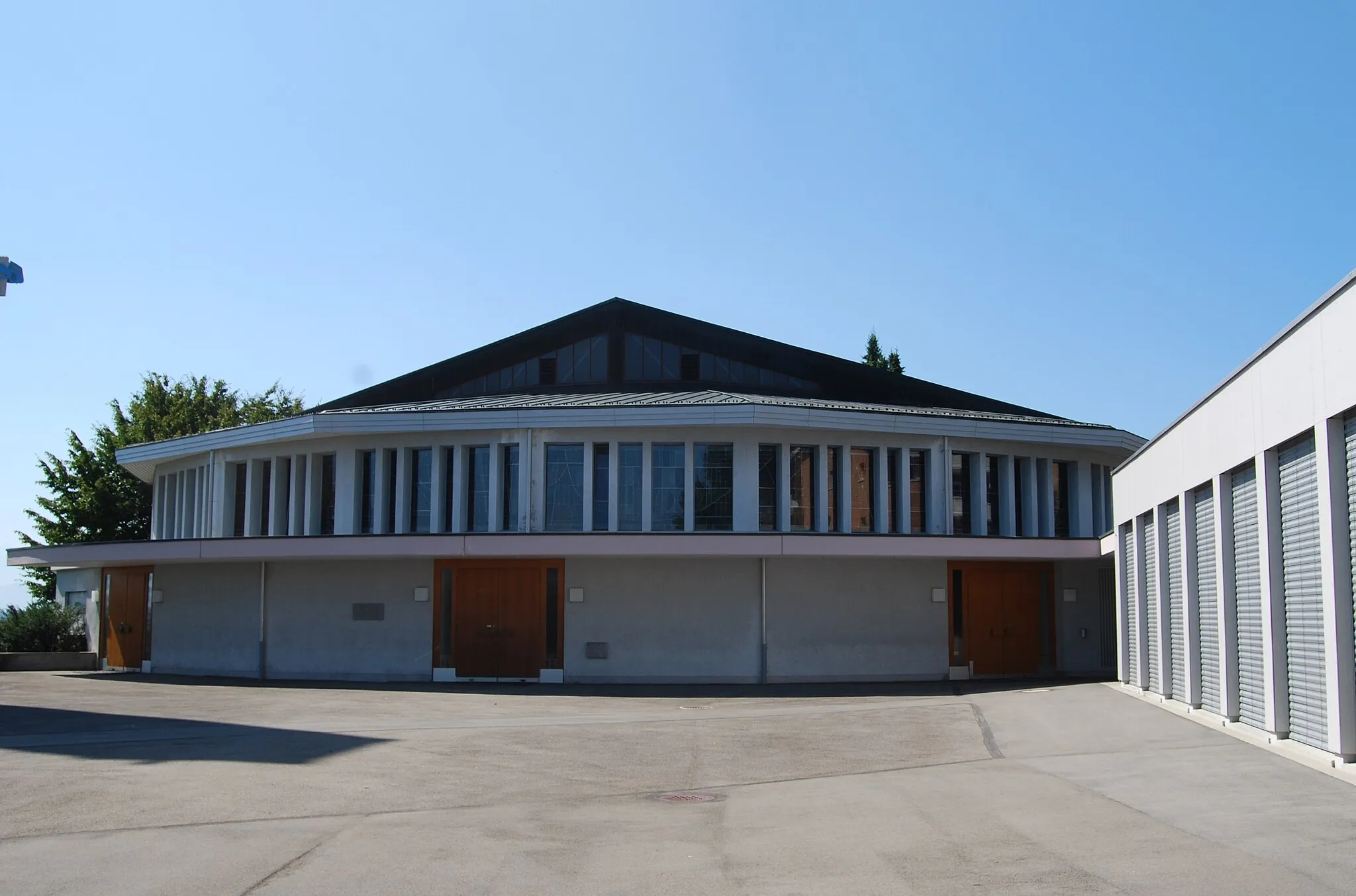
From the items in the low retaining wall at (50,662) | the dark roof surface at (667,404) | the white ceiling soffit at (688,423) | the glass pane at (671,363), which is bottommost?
the low retaining wall at (50,662)

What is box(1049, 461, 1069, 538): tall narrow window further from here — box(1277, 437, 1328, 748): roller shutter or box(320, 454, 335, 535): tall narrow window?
box(320, 454, 335, 535): tall narrow window

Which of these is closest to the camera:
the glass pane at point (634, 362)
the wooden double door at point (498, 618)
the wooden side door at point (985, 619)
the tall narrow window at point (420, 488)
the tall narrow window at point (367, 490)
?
the wooden double door at point (498, 618)

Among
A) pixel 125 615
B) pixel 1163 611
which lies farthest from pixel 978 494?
pixel 125 615

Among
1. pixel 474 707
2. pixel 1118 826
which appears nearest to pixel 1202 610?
pixel 1118 826

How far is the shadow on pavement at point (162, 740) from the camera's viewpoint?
44.0 feet

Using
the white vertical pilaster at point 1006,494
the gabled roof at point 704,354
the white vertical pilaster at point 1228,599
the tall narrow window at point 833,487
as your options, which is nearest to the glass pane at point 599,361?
the gabled roof at point 704,354

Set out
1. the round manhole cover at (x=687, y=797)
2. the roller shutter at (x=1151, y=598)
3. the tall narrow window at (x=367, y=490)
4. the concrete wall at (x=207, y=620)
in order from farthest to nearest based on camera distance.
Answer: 1. the tall narrow window at (x=367, y=490)
2. the concrete wall at (x=207, y=620)
3. the roller shutter at (x=1151, y=598)
4. the round manhole cover at (x=687, y=797)

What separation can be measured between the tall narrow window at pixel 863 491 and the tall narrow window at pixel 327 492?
11.8 m

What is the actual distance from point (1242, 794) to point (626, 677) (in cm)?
1634

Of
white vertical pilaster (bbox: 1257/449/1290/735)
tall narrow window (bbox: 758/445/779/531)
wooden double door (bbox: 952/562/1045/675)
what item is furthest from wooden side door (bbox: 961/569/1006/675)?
white vertical pilaster (bbox: 1257/449/1290/735)

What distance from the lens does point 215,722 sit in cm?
1689

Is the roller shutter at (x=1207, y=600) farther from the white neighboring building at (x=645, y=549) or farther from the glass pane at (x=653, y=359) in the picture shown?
the glass pane at (x=653, y=359)

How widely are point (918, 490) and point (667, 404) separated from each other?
5.97 m

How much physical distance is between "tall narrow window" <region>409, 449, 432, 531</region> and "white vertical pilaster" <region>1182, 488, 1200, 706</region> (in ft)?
53.3
